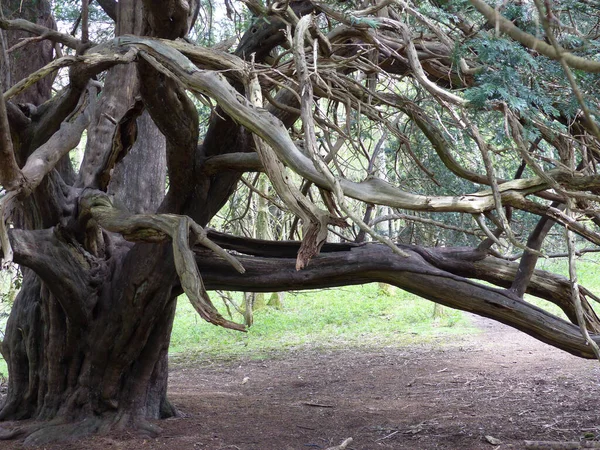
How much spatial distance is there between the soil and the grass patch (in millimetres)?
1240

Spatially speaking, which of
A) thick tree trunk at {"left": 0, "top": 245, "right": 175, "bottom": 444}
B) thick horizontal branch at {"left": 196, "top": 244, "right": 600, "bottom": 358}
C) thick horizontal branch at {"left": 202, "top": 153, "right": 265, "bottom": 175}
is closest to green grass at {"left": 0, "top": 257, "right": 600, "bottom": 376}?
thick tree trunk at {"left": 0, "top": 245, "right": 175, "bottom": 444}

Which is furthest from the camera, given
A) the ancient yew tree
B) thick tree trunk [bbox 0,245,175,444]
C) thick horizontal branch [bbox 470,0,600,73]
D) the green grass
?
the green grass

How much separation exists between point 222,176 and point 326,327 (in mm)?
10012

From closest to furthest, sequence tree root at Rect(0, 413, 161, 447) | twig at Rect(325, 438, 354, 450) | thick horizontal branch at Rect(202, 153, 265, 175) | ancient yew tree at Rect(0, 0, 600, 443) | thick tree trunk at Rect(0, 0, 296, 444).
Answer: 1. ancient yew tree at Rect(0, 0, 600, 443)
2. thick horizontal branch at Rect(202, 153, 265, 175)
3. twig at Rect(325, 438, 354, 450)
4. thick tree trunk at Rect(0, 0, 296, 444)
5. tree root at Rect(0, 413, 161, 447)

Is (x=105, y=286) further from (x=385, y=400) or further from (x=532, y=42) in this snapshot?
(x=532, y=42)

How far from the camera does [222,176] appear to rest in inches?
219

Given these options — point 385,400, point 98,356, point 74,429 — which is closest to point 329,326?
point 385,400

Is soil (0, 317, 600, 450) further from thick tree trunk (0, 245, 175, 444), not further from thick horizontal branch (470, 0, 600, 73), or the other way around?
thick horizontal branch (470, 0, 600, 73)

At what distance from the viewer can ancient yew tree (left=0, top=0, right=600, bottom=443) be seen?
389 cm

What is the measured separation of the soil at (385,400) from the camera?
534 centimetres

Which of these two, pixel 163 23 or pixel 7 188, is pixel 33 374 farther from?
pixel 163 23

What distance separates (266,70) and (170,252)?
1785 mm

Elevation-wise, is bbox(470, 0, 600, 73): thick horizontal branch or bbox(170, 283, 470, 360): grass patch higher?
bbox(470, 0, 600, 73): thick horizontal branch

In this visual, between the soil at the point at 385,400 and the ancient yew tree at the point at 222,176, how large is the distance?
0.66 meters
